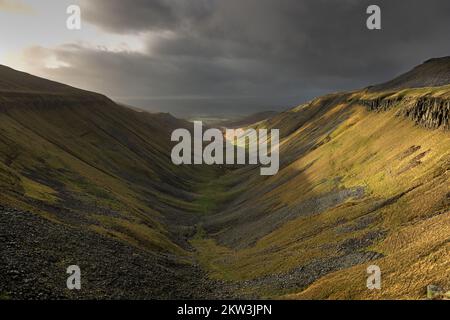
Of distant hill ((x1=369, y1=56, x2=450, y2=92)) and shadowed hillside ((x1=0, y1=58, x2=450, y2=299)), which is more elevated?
distant hill ((x1=369, y1=56, x2=450, y2=92))

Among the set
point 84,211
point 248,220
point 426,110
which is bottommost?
point 248,220

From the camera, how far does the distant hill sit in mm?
151000

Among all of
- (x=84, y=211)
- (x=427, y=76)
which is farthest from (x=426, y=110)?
(x=427, y=76)

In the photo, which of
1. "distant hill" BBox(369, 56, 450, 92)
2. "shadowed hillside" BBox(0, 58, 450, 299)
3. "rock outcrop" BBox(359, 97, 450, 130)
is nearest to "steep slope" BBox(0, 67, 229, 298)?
"shadowed hillside" BBox(0, 58, 450, 299)

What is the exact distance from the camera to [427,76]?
16625 centimetres

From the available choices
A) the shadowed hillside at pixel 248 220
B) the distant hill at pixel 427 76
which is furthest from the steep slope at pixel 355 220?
the distant hill at pixel 427 76

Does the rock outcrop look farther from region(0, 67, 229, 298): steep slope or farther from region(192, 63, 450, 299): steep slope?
region(0, 67, 229, 298): steep slope

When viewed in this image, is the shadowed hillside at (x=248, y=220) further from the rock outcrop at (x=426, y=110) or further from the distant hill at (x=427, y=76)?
the distant hill at (x=427, y=76)

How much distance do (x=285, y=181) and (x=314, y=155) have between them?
→ 1682 cm

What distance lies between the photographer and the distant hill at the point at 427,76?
151000 millimetres

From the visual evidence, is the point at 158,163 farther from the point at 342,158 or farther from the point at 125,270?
the point at 125,270

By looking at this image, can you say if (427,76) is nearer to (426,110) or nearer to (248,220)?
(426,110)

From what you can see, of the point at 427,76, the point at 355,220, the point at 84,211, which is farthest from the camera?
the point at 427,76

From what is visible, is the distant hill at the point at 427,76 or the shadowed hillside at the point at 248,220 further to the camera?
the distant hill at the point at 427,76
